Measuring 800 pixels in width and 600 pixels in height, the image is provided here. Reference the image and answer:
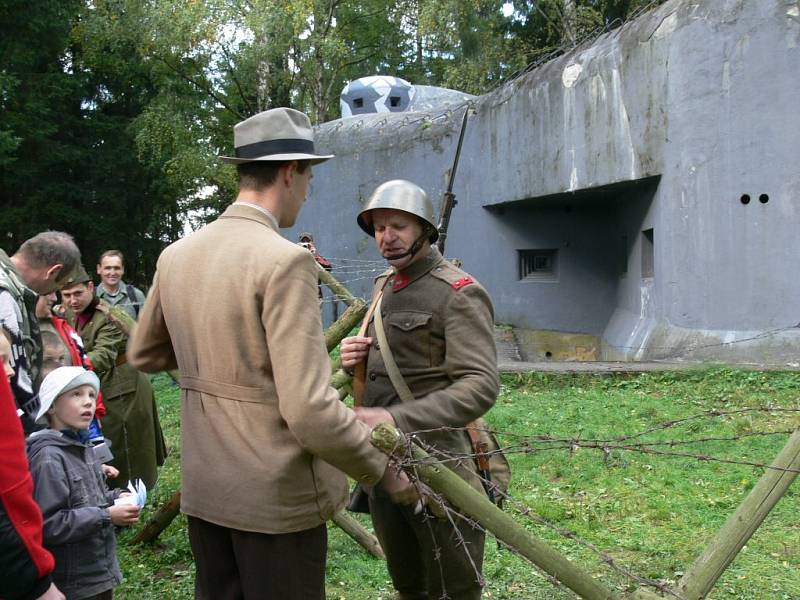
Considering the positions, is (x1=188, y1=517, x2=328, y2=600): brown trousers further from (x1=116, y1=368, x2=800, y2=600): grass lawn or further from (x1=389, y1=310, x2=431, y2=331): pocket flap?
(x1=116, y1=368, x2=800, y2=600): grass lawn

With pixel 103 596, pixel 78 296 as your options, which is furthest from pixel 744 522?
pixel 78 296

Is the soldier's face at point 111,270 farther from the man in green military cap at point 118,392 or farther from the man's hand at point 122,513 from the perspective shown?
the man's hand at point 122,513

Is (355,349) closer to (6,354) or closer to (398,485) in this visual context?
(398,485)

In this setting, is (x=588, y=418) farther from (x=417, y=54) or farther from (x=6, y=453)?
(x=417, y=54)

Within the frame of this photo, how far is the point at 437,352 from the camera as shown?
10.7ft

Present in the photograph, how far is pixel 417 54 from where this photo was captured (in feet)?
112

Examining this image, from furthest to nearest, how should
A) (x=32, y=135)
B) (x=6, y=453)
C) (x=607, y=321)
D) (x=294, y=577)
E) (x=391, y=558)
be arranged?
1. (x=32, y=135)
2. (x=607, y=321)
3. (x=391, y=558)
4. (x=294, y=577)
5. (x=6, y=453)

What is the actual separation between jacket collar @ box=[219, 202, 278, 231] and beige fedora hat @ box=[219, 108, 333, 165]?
0.14 meters

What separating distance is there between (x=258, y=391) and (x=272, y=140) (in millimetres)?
759

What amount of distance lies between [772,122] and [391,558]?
9.69 meters

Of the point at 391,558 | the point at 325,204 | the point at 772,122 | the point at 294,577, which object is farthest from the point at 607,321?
the point at 294,577

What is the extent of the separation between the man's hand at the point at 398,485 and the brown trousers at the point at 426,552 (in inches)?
12.1

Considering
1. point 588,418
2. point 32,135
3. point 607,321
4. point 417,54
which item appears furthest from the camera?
point 417,54

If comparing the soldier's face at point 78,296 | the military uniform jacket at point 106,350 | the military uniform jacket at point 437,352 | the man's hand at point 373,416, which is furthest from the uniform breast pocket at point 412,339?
the soldier's face at point 78,296
